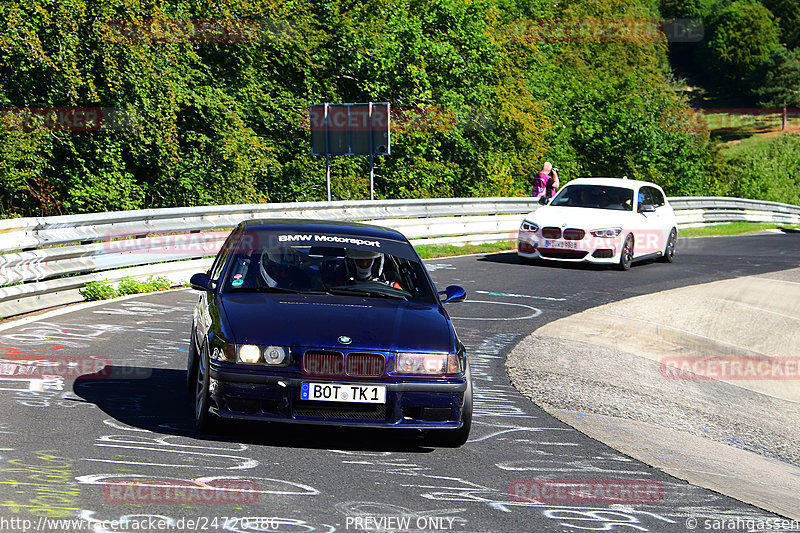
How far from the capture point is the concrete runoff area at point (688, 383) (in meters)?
7.22

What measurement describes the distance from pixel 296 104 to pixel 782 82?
105 m

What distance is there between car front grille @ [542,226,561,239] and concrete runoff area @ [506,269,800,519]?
9.55 ft

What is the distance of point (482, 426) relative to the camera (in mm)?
7488

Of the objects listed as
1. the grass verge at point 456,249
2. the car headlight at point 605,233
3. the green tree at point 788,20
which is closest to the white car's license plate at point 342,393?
the car headlight at point 605,233

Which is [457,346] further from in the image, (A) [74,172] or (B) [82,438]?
(A) [74,172]

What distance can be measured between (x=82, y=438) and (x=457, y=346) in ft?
7.54

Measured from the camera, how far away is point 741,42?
130 meters

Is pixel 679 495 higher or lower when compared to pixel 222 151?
lower

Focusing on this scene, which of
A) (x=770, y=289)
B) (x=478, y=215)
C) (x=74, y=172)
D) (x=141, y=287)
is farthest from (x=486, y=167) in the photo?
(x=141, y=287)

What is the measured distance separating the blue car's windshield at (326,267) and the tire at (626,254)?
479 inches

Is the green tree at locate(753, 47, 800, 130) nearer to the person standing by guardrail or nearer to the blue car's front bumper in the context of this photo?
the person standing by guardrail

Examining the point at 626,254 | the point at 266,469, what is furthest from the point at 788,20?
the point at 266,469

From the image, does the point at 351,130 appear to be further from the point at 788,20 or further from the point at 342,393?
the point at 788,20

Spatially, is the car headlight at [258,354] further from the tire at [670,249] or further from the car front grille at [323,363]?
the tire at [670,249]
